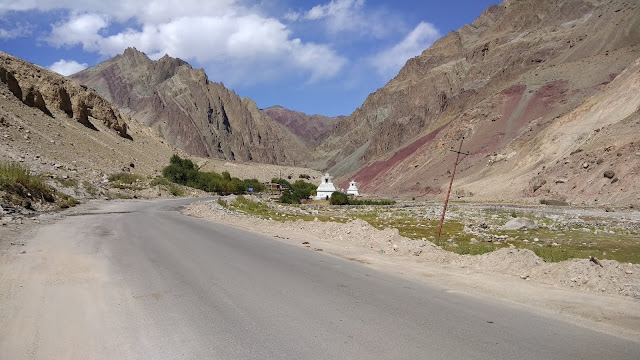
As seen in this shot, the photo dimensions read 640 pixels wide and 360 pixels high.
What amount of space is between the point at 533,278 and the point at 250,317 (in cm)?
734

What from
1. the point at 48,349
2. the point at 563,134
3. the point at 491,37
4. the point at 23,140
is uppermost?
the point at 491,37

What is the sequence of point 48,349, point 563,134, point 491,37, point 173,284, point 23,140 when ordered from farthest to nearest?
point 491,37, point 563,134, point 23,140, point 173,284, point 48,349

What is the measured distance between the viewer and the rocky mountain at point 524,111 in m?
58.0

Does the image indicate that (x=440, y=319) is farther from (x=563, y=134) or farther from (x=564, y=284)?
(x=563, y=134)

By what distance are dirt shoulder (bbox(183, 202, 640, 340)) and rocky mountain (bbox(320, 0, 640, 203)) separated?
4191cm

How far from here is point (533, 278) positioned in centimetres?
1059

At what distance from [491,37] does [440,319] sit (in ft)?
551

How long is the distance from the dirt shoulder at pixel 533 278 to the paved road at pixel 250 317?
72cm

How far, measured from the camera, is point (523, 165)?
7181 cm

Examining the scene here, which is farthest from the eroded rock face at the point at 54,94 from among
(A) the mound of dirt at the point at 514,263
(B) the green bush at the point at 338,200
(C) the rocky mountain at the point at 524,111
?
(A) the mound of dirt at the point at 514,263

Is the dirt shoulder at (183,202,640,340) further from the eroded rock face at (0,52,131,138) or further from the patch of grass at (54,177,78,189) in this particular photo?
the eroded rock face at (0,52,131,138)

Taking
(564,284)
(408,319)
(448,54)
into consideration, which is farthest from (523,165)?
(448,54)

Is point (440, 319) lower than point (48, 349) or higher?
higher

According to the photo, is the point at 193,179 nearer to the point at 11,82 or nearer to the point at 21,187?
the point at 11,82
